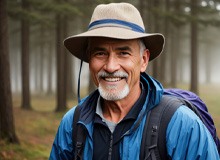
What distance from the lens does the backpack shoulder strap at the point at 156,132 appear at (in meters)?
2.48

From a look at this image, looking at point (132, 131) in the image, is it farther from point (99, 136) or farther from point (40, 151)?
point (40, 151)

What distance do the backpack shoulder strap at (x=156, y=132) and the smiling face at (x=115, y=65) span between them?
0.39 meters

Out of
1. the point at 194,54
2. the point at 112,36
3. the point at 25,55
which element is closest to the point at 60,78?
the point at 25,55

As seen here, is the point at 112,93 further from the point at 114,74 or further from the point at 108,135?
the point at 108,135

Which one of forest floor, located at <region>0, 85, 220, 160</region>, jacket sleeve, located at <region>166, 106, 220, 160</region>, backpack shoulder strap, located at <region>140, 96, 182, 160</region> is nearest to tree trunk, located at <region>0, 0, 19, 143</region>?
forest floor, located at <region>0, 85, 220, 160</region>

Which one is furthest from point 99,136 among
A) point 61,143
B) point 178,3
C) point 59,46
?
point 178,3

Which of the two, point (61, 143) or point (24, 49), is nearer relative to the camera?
point (61, 143)

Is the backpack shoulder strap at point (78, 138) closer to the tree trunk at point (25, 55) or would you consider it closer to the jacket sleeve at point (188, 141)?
the jacket sleeve at point (188, 141)

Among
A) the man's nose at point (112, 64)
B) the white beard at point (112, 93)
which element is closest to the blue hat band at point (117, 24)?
the man's nose at point (112, 64)

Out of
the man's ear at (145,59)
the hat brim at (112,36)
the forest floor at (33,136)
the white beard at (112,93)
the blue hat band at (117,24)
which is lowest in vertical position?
the forest floor at (33,136)

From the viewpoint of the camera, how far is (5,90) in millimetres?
10391

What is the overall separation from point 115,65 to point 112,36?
9.8 inches

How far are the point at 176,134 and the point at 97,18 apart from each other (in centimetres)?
116

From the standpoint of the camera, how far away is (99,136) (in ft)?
9.22
